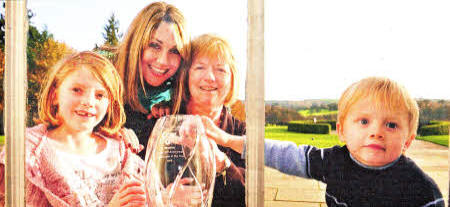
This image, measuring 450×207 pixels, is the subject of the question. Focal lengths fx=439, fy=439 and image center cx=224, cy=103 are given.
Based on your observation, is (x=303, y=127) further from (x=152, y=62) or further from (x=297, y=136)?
(x=152, y=62)

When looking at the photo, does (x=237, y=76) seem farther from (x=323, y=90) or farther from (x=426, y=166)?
(x=426, y=166)

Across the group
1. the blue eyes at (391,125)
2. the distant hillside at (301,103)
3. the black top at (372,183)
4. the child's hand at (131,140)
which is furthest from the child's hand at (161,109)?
the blue eyes at (391,125)

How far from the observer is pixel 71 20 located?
307 cm

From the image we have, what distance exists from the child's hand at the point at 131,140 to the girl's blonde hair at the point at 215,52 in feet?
1.78

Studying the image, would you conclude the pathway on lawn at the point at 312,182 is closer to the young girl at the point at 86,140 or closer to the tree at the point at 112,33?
the young girl at the point at 86,140

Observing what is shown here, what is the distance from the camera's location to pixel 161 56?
115 inches

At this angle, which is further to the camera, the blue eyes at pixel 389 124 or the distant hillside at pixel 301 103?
the distant hillside at pixel 301 103

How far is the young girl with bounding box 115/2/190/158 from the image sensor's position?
2908mm

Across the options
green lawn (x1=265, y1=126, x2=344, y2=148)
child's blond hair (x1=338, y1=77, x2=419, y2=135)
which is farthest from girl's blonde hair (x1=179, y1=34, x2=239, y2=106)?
child's blond hair (x1=338, y1=77, x2=419, y2=135)

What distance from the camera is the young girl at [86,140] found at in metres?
2.98

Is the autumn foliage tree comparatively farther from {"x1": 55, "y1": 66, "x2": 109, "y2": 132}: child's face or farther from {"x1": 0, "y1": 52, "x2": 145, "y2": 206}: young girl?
{"x1": 55, "y1": 66, "x2": 109, "y2": 132}: child's face

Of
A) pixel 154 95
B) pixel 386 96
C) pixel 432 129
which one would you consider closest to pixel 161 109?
pixel 154 95

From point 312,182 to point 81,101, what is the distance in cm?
164

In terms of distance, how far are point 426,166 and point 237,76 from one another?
1.32 meters
